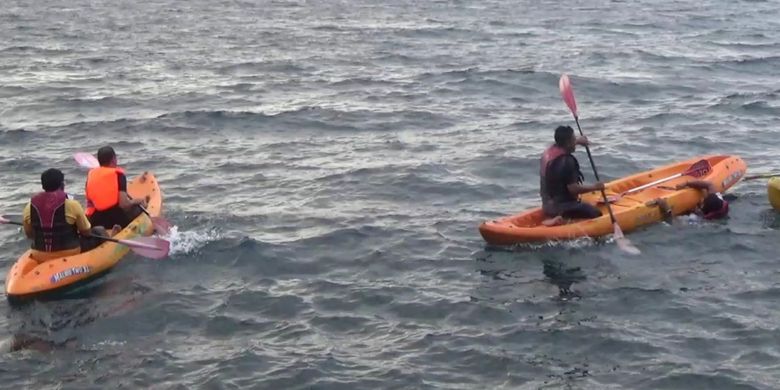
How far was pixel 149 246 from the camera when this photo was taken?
41.9ft

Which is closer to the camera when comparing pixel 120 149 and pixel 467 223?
pixel 467 223

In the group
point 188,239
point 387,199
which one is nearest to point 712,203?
point 387,199

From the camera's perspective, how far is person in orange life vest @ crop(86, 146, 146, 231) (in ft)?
43.7

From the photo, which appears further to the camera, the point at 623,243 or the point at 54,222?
the point at 623,243

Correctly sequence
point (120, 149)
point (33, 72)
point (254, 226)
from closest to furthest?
point (254, 226)
point (120, 149)
point (33, 72)

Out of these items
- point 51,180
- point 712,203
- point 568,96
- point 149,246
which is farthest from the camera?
point 568,96

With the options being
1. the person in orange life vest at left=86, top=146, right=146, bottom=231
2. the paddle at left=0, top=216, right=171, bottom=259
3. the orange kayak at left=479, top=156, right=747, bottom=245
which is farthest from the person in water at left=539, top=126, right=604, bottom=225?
the person in orange life vest at left=86, top=146, right=146, bottom=231

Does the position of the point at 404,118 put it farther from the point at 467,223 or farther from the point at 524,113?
the point at 467,223

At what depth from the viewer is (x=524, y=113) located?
21250 millimetres

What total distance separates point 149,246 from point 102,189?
1.12 meters

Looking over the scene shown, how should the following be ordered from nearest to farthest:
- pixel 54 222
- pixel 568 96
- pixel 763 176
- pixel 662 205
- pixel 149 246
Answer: pixel 54 222 < pixel 149 246 < pixel 662 205 < pixel 568 96 < pixel 763 176

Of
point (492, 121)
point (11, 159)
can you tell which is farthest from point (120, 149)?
point (492, 121)

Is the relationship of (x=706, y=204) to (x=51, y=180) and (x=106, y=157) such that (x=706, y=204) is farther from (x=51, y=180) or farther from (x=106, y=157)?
(x=51, y=180)

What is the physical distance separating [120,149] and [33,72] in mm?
7564
